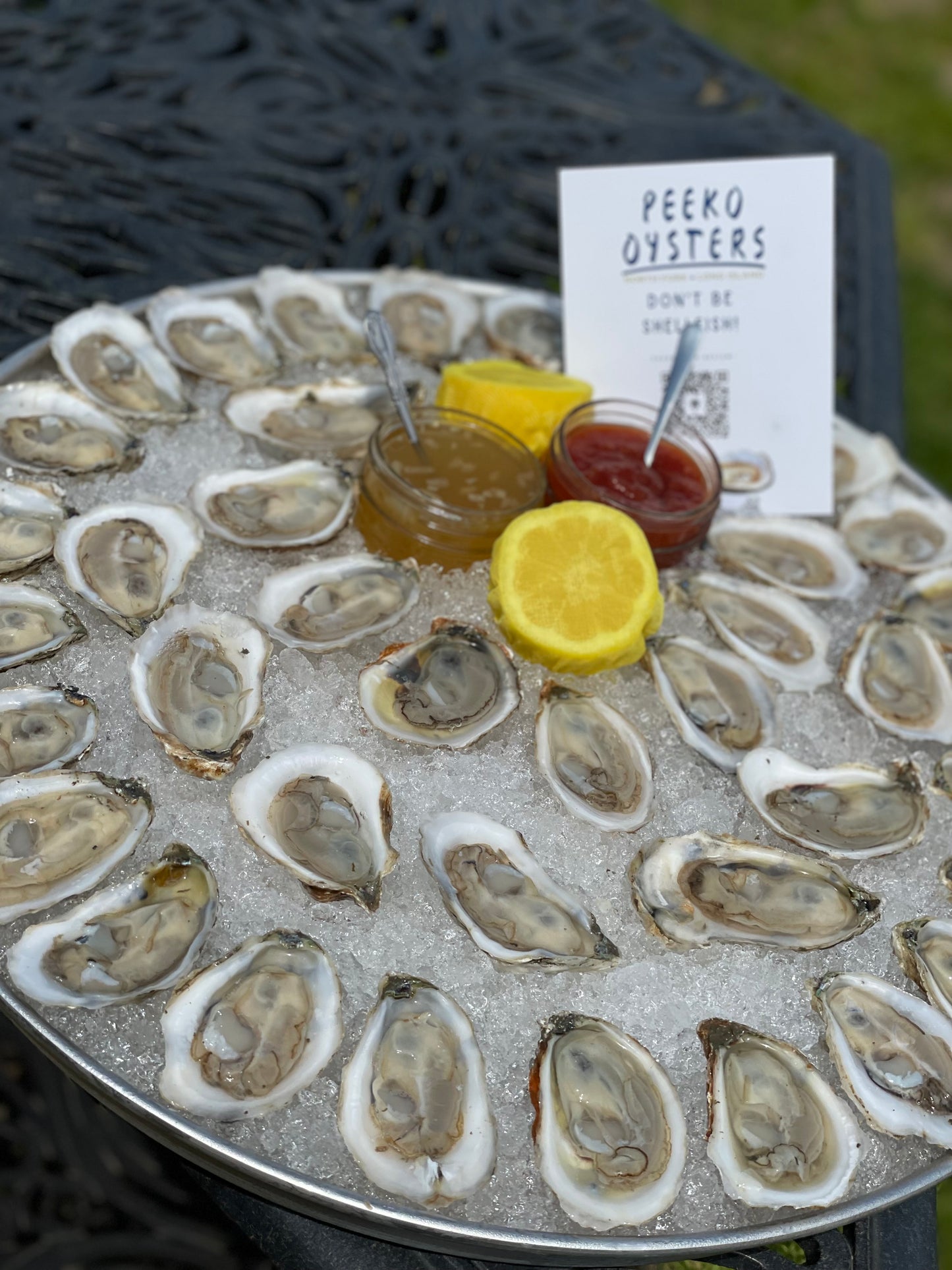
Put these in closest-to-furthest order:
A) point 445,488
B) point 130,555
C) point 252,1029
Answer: point 252,1029
point 130,555
point 445,488

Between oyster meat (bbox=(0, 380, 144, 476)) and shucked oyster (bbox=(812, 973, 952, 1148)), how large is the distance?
1299 millimetres

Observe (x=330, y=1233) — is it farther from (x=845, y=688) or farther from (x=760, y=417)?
(x=760, y=417)

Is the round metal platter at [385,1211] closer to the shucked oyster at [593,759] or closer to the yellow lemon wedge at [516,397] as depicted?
the shucked oyster at [593,759]

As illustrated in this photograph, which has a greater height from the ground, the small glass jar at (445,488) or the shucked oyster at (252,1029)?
the small glass jar at (445,488)

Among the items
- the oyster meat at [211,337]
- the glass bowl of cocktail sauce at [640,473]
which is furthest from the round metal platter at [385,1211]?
the oyster meat at [211,337]

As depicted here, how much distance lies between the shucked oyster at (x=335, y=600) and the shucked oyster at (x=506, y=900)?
0.33 m

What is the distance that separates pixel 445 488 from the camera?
67.2 inches

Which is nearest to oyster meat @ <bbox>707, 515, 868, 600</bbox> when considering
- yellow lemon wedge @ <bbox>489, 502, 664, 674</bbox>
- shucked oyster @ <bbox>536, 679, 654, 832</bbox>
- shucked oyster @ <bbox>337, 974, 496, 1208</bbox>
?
yellow lemon wedge @ <bbox>489, 502, 664, 674</bbox>

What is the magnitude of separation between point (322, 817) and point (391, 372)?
2.43 feet

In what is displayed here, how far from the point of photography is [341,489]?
1749mm

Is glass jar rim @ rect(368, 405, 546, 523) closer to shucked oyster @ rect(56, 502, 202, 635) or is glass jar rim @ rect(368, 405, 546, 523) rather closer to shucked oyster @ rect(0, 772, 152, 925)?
shucked oyster @ rect(56, 502, 202, 635)

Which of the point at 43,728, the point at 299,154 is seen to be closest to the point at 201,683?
the point at 43,728

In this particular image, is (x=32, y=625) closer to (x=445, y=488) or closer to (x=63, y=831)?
(x=63, y=831)

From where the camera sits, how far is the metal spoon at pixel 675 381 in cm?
185
